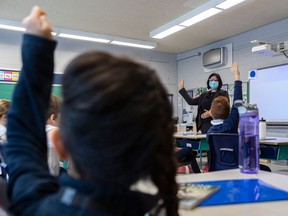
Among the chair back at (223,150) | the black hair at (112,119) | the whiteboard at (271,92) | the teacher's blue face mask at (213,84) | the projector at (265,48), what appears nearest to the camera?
the black hair at (112,119)

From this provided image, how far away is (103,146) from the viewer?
41cm

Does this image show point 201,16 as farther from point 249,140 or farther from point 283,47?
point 249,140

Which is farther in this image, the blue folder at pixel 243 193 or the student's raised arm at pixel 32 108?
the blue folder at pixel 243 193

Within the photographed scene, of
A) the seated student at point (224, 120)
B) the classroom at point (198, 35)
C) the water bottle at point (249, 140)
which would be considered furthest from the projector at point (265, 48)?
the water bottle at point (249, 140)

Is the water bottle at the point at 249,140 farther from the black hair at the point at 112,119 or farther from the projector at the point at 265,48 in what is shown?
the projector at the point at 265,48

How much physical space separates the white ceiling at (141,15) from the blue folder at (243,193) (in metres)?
3.71

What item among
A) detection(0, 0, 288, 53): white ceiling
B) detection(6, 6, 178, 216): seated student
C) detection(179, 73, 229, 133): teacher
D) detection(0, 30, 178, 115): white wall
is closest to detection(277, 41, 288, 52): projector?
detection(0, 0, 288, 53): white ceiling

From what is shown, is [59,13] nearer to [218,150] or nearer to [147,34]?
[147,34]

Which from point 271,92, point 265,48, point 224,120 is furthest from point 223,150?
point 271,92

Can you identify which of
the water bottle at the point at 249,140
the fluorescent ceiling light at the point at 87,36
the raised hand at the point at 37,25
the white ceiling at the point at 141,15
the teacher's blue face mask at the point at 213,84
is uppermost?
the white ceiling at the point at 141,15

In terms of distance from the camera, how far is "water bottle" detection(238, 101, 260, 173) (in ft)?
3.76

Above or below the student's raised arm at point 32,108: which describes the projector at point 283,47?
above

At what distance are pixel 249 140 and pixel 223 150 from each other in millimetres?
1014

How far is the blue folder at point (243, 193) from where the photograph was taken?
2.54 ft
